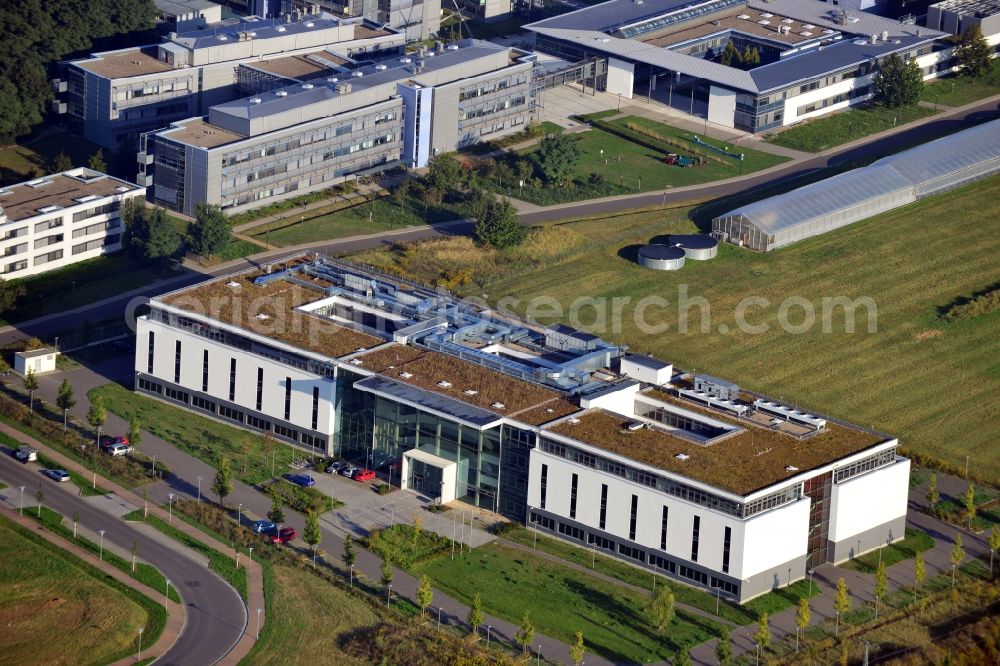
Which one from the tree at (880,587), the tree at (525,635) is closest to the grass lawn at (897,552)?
the tree at (880,587)

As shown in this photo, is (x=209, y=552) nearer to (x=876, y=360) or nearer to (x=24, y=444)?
(x=24, y=444)

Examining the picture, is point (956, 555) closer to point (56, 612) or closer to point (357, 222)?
point (56, 612)

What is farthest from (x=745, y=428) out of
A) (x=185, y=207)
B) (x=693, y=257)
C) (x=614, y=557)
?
(x=185, y=207)

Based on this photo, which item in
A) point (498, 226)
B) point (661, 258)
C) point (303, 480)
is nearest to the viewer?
point (303, 480)

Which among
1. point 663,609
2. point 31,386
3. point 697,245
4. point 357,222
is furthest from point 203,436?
point 697,245

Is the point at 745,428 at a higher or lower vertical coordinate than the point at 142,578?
higher

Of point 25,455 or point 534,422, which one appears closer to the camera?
point 534,422

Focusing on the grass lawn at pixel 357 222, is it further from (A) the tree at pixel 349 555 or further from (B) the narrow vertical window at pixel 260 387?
(A) the tree at pixel 349 555
